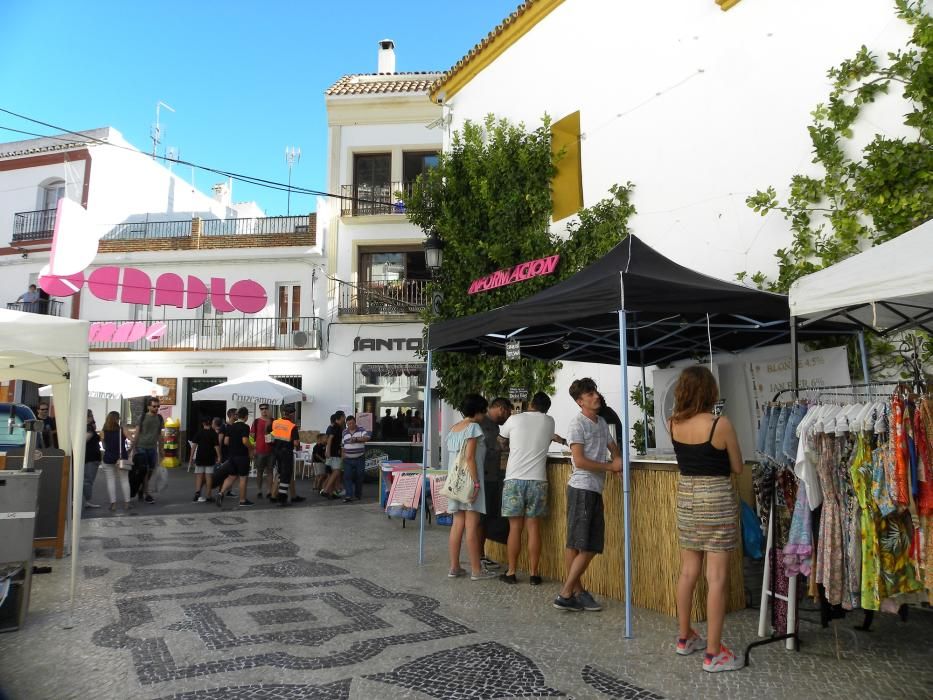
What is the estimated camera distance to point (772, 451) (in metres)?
4.47

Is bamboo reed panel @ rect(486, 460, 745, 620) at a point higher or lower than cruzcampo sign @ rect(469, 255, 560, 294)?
lower

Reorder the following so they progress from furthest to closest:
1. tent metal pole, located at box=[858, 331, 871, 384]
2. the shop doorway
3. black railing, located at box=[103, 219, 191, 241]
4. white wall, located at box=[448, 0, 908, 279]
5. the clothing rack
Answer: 1. black railing, located at box=[103, 219, 191, 241]
2. the shop doorway
3. white wall, located at box=[448, 0, 908, 279]
4. tent metal pole, located at box=[858, 331, 871, 384]
5. the clothing rack

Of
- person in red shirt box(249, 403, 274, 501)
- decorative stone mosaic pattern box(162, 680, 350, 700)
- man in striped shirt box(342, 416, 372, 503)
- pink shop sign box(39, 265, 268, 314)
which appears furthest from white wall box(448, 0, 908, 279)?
pink shop sign box(39, 265, 268, 314)

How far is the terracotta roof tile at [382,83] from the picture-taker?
68.4 ft

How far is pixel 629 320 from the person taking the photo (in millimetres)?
6805

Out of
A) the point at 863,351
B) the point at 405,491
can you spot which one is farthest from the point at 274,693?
the point at 405,491

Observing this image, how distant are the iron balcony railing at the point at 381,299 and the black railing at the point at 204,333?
1.14 metres

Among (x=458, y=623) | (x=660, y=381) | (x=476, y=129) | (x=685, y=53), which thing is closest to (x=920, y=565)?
(x=458, y=623)

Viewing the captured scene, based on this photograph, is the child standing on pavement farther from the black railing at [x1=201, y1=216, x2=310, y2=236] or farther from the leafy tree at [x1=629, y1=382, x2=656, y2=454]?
the black railing at [x1=201, y1=216, x2=310, y2=236]

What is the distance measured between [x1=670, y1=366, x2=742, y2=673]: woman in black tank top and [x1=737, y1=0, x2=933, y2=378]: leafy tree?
3.14 meters

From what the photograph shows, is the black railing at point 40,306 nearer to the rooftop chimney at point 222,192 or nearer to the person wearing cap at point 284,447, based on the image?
the rooftop chimney at point 222,192

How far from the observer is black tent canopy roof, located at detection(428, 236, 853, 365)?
198 inches

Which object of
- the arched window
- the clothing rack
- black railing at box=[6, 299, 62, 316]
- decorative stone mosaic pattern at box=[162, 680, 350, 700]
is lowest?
decorative stone mosaic pattern at box=[162, 680, 350, 700]

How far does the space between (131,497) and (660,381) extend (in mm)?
A: 9016
